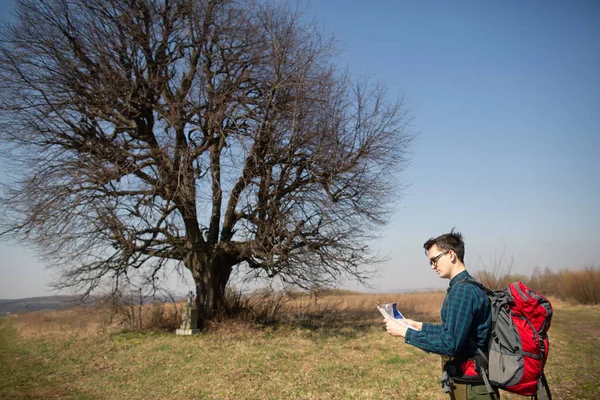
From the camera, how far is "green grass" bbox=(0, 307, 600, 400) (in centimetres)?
739

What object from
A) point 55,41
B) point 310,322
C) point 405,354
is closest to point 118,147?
point 55,41

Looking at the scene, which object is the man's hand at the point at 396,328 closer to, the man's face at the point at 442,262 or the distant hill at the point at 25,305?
the man's face at the point at 442,262

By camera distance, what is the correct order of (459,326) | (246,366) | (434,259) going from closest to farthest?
(459,326)
(434,259)
(246,366)

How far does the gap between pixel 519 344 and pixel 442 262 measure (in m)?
0.71

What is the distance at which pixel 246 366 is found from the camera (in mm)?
9047

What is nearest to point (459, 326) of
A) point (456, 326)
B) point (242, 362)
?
point (456, 326)

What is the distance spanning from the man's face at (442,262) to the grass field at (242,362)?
4.33 metres

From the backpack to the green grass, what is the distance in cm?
432

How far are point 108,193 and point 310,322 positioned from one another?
747 cm

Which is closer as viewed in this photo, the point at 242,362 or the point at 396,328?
the point at 396,328

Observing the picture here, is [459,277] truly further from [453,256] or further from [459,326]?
[459,326]

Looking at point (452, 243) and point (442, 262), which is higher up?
point (452, 243)

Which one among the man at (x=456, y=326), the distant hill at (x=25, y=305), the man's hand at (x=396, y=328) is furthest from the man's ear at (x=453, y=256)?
the distant hill at (x=25, y=305)

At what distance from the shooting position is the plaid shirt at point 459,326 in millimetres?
2928
